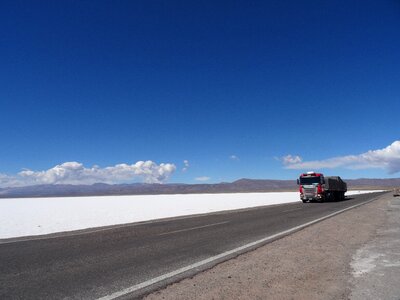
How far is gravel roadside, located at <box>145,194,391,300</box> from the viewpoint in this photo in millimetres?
6277

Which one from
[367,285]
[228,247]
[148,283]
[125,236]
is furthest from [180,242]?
[367,285]

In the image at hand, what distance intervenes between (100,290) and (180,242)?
5.70m

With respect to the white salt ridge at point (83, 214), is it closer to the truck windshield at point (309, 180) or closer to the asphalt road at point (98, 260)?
the asphalt road at point (98, 260)

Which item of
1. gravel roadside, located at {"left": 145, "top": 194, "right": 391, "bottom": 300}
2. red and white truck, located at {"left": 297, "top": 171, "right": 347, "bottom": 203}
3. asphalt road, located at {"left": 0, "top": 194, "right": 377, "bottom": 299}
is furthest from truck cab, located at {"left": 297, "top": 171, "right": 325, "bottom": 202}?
gravel roadside, located at {"left": 145, "top": 194, "right": 391, "bottom": 300}

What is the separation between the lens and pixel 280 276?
7449 mm

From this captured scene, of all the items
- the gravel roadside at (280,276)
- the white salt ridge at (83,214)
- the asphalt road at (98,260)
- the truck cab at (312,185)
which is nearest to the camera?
the gravel roadside at (280,276)

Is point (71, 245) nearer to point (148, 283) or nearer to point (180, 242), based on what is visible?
point (180, 242)

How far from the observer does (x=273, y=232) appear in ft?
48.1

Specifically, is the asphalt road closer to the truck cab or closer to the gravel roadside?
the gravel roadside

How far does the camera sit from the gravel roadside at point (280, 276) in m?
6.28

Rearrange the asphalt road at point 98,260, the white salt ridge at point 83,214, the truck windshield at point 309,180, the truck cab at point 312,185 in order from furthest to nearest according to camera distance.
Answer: the truck windshield at point 309,180 → the truck cab at point 312,185 → the white salt ridge at point 83,214 → the asphalt road at point 98,260

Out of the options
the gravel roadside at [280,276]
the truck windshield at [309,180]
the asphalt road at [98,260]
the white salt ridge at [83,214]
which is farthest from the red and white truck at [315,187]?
the gravel roadside at [280,276]

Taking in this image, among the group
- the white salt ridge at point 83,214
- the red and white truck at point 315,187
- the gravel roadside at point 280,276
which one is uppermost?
the red and white truck at point 315,187

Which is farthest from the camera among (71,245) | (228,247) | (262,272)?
(71,245)
